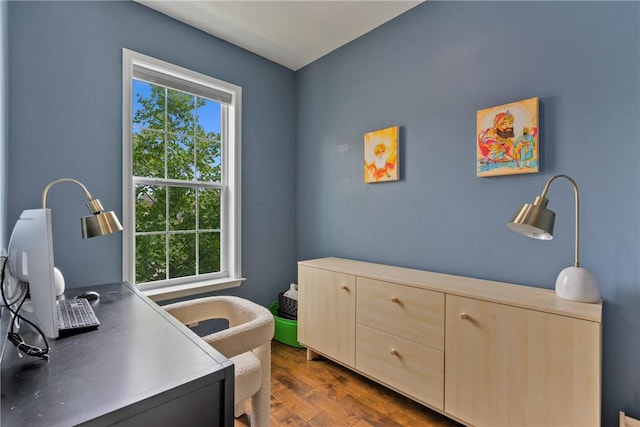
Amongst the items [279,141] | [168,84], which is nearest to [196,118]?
[168,84]

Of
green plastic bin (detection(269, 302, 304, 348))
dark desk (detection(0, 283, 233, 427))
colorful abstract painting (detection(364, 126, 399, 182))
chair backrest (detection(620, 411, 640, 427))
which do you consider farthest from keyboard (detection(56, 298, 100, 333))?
chair backrest (detection(620, 411, 640, 427))

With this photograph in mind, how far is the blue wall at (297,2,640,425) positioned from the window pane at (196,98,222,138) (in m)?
0.96

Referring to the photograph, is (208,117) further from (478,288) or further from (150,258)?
(478,288)

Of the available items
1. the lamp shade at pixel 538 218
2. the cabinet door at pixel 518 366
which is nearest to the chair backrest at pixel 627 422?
the cabinet door at pixel 518 366

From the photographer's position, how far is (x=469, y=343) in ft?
4.89

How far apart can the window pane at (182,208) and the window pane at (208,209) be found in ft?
0.19

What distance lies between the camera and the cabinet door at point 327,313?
2.05 meters

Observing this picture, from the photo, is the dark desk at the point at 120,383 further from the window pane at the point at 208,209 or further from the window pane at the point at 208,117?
the window pane at the point at 208,117

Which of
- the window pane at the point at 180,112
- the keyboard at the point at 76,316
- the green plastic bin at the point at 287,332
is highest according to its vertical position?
the window pane at the point at 180,112

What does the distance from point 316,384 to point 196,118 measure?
7.54 feet

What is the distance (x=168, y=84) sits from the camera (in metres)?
2.25

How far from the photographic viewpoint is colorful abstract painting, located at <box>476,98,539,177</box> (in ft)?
5.30

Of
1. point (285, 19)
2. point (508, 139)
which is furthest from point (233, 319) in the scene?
point (285, 19)

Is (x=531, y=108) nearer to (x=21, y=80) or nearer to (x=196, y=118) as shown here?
(x=196, y=118)
